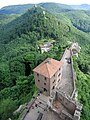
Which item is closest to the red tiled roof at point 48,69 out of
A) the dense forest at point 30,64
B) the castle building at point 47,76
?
the castle building at point 47,76

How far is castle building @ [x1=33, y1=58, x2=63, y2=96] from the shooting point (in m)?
40.4

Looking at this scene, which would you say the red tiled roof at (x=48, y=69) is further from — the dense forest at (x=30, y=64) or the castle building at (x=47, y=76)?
the dense forest at (x=30, y=64)

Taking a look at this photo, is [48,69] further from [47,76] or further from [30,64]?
[30,64]

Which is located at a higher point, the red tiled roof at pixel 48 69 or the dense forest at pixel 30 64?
the red tiled roof at pixel 48 69

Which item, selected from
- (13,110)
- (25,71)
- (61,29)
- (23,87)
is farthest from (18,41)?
(13,110)

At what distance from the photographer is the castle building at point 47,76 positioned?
132 feet

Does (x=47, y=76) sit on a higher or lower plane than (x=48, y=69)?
lower

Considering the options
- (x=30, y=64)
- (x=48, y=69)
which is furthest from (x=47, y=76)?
(x=30, y=64)

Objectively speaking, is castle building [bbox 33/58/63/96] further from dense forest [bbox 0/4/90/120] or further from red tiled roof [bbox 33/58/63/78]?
dense forest [bbox 0/4/90/120]

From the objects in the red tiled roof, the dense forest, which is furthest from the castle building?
the dense forest

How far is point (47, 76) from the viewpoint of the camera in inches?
1566

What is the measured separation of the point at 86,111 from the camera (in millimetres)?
40406

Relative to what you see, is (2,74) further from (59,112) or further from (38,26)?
(38,26)

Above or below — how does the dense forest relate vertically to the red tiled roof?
below
